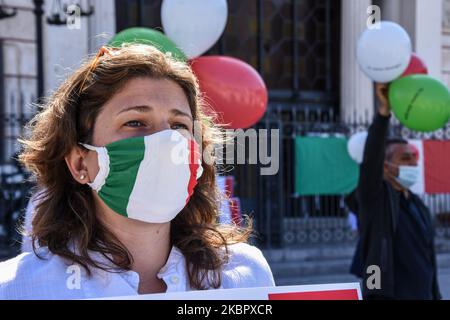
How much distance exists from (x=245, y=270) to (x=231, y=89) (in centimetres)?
225

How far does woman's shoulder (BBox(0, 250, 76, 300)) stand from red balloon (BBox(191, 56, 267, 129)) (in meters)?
2.27

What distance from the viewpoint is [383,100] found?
13.3 ft

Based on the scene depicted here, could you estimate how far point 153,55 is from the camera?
62.7 inches

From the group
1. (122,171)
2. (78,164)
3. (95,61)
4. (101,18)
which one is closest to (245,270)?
(122,171)

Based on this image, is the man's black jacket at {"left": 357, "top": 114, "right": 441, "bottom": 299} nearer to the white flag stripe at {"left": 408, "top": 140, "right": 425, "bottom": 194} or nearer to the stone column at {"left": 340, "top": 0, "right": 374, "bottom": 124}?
the white flag stripe at {"left": 408, "top": 140, "right": 425, "bottom": 194}

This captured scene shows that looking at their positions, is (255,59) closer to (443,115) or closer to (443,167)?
(443,167)

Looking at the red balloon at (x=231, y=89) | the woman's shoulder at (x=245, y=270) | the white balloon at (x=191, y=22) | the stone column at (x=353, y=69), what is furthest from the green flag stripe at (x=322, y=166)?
the woman's shoulder at (x=245, y=270)

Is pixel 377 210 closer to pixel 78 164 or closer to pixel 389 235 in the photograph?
pixel 389 235

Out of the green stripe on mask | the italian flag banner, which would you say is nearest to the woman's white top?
the green stripe on mask

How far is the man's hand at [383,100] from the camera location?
12.1 feet

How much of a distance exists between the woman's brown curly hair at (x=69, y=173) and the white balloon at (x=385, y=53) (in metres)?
2.84

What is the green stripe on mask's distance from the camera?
4.92 feet
